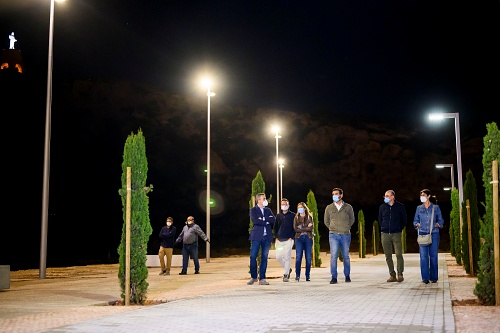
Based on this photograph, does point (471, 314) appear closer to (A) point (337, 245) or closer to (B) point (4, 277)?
(A) point (337, 245)

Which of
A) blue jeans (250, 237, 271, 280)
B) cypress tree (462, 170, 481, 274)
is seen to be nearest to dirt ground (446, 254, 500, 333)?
cypress tree (462, 170, 481, 274)

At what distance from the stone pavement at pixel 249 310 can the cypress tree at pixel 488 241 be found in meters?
0.63

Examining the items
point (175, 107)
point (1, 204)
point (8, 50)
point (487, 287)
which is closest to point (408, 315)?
point (487, 287)

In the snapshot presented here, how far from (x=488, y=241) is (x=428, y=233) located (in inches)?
168

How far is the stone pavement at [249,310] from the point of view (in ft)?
25.2

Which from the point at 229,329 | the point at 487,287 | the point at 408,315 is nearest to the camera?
the point at 229,329

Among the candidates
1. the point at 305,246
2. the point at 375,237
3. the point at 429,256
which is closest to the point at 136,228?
the point at 305,246

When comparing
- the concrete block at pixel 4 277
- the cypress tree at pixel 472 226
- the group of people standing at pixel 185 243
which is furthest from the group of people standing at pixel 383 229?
the group of people standing at pixel 185 243

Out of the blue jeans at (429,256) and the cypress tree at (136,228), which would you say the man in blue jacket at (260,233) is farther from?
the cypress tree at (136,228)

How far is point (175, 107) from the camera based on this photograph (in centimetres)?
10656

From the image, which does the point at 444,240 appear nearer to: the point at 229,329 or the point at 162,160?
the point at 162,160

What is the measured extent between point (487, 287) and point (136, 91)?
104 meters

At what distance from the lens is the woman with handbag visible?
14656 millimetres

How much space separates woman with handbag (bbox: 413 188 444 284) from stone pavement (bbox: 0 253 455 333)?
1.32 ft
